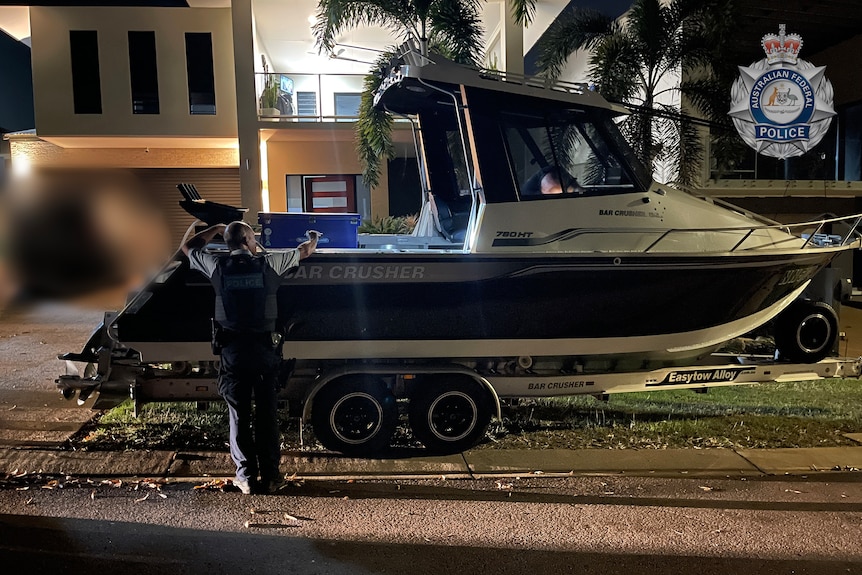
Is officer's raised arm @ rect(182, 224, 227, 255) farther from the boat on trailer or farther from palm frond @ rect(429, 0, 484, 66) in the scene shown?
palm frond @ rect(429, 0, 484, 66)

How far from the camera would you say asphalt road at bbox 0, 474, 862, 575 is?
388 centimetres

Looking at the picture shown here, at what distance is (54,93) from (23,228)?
11.7 ft

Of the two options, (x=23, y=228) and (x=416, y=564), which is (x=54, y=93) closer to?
(x=23, y=228)

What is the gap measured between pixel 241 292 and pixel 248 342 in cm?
35

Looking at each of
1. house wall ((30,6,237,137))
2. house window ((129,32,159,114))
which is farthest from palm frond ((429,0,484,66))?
house window ((129,32,159,114))

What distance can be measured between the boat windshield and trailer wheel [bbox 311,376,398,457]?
1.99 meters

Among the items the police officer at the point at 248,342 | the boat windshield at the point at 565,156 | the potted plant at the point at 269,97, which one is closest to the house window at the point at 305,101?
the potted plant at the point at 269,97

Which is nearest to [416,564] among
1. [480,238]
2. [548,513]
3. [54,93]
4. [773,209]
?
[548,513]

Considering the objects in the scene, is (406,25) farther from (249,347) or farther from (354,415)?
(249,347)

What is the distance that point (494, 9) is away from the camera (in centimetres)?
1648

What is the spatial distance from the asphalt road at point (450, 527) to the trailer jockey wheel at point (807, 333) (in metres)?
1.47

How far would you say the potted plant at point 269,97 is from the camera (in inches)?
631

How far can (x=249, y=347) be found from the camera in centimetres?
466

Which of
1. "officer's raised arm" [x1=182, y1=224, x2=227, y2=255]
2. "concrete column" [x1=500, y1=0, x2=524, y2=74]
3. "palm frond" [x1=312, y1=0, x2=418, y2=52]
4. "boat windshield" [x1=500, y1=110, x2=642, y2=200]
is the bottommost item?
"officer's raised arm" [x1=182, y1=224, x2=227, y2=255]
